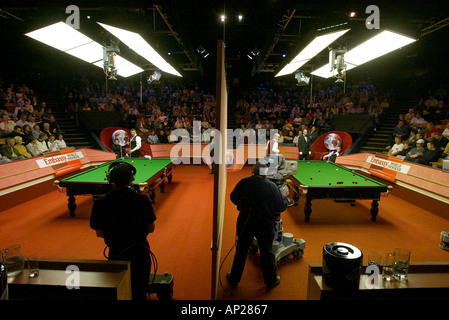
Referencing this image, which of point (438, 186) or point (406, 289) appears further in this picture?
point (438, 186)

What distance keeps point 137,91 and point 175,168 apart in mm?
7704

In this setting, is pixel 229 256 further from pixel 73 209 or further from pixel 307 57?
pixel 307 57

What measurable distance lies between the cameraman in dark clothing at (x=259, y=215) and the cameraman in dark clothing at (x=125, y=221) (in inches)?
41.1

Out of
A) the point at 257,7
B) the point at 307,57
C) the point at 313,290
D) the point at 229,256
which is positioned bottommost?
the point at 229,256

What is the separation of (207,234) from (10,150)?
5.80 m

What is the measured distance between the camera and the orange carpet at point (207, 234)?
2824 mm

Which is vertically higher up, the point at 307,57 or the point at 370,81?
the point at 370,81

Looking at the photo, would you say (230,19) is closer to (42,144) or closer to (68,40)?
(68,40)

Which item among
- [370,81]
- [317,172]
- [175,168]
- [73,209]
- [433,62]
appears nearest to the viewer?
[73,209]

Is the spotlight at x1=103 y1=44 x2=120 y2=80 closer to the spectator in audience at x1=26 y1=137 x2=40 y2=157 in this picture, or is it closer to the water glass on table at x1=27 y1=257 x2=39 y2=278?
the spectator in audience at x1=26 y1=137 x2=40 y2=157

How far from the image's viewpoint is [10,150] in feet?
19.8

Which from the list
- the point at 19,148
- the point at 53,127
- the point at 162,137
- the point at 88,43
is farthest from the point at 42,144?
the point at 162,137
